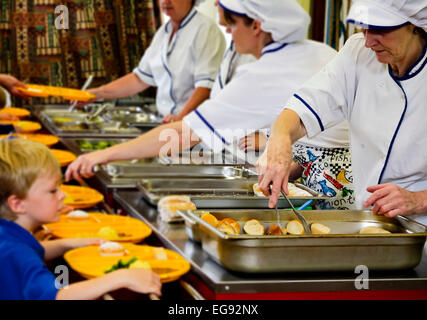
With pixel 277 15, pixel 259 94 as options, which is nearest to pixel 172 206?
pixel 259 94

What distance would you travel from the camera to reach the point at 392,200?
1461 millimetres

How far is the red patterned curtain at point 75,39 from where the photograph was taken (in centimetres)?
444

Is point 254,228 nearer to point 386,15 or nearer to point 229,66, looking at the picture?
point 386,15

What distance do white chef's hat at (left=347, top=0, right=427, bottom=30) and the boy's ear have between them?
0.84 meters

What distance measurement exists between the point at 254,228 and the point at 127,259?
0.30 m

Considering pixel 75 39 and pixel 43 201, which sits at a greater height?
pixel 75 39

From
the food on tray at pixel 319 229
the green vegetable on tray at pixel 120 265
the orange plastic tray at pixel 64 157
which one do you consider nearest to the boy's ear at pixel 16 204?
the green vegetable on tray at pixel 120 265

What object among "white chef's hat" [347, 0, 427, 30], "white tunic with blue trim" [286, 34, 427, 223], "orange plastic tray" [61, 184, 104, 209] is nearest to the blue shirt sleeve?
"orange plastic tray" [61, 184, 104, 209]

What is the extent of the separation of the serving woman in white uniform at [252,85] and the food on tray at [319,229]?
0.85 m

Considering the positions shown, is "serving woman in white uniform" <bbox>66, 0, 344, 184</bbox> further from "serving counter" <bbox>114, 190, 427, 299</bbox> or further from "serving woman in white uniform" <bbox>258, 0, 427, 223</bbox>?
"serving counter" <bbox>114, 190, 427, 299</bbox>

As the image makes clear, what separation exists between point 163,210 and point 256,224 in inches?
15.7

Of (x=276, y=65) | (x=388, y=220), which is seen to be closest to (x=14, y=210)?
(x=388, y=220)
